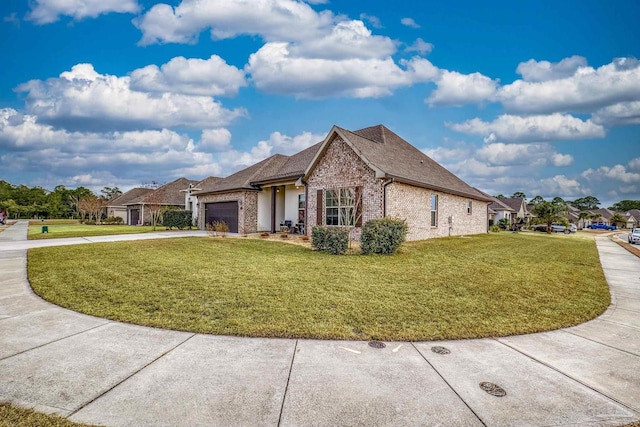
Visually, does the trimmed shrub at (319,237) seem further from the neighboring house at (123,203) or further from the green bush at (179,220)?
the neighboring house at (123,203)

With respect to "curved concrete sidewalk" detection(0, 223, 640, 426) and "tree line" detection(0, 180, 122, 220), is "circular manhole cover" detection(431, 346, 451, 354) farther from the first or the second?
"tree line" detection(0, 180, 122, 220)

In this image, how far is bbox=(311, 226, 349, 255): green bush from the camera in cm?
1243

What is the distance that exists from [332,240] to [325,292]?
5.74 metres

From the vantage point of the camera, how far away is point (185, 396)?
3004 mm

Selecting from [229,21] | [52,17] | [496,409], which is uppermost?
[52,17]

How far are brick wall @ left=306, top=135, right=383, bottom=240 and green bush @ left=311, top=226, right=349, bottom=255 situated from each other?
3010mm

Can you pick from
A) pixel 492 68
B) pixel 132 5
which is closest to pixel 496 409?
pixel 132 5

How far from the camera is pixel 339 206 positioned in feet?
51.0

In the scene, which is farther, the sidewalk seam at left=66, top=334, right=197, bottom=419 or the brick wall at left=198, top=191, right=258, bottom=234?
the brick wall at left=198, top=191, right=258, bottom=234

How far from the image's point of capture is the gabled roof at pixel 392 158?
15.3 meters

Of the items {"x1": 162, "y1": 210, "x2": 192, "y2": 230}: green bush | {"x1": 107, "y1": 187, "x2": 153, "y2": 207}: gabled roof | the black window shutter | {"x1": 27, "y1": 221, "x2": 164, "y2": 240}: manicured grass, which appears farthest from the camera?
{"x1": 107, "y1": 187, "x2": 153, "y2": 207}: gabled roof

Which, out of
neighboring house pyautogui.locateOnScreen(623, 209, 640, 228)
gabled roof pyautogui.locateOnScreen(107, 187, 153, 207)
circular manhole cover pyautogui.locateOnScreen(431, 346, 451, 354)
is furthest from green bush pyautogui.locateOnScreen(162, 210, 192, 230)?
neighboring house pyautogui.locateOnScreen(623, 209, 640, 228)

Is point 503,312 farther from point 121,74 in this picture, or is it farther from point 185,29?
point 121,74

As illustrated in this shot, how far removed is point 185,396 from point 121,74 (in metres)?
22.0
